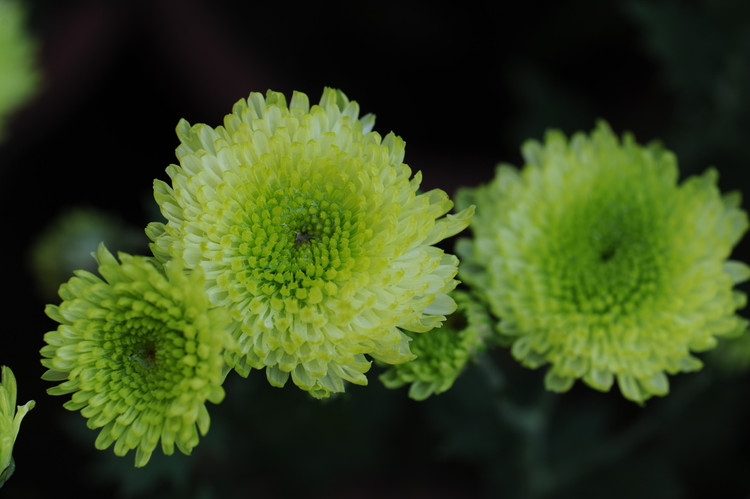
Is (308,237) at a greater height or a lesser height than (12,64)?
lesser

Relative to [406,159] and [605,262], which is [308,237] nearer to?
[605,262]

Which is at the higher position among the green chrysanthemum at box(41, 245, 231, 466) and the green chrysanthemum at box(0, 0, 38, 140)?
the green chrysanthemum at box(0, 0, 38, 140)

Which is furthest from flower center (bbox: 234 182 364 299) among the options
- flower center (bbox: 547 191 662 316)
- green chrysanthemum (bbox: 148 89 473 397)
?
flower center (bbox: 547 191 662 316)

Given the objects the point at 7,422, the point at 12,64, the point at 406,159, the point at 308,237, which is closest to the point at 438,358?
the point at 308,237

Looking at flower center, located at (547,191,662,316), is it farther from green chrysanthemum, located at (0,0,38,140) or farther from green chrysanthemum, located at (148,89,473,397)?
green chrysanthemum, located at (0,0,38,140)

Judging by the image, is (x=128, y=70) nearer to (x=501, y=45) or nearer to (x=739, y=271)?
(x=501, y=45)
